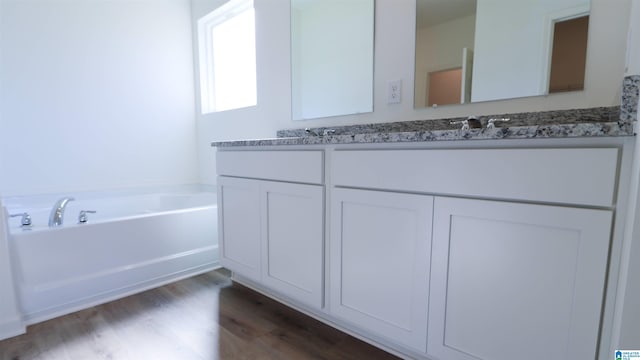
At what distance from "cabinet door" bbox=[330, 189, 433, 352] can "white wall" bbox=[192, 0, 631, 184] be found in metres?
0.63

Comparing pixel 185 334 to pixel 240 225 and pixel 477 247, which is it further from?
pixel 477 247

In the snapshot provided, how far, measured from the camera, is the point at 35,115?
206cm

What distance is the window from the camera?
2553mm

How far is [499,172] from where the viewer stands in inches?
31.4

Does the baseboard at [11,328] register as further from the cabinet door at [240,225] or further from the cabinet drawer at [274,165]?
the cabinet drawer at [274,165]

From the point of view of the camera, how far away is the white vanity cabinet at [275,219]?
1255mm

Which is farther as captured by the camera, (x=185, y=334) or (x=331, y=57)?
(x=331, y=57)

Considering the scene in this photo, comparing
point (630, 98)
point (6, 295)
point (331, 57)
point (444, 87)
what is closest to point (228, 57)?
point (331, 57)

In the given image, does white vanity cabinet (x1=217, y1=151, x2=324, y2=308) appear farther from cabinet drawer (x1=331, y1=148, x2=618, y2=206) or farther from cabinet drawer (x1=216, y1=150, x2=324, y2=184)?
cabinet drawer (x1=331, y1=148, x2=618, y2=206)

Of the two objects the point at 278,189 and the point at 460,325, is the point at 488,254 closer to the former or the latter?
the point at 460,325

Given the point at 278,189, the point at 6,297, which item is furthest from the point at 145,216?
the point at 278,189

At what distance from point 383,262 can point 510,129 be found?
0.57 m

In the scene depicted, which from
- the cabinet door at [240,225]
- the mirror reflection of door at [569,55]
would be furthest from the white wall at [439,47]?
the cabinet door at [240,225]

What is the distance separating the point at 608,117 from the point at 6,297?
2459 millimetres
